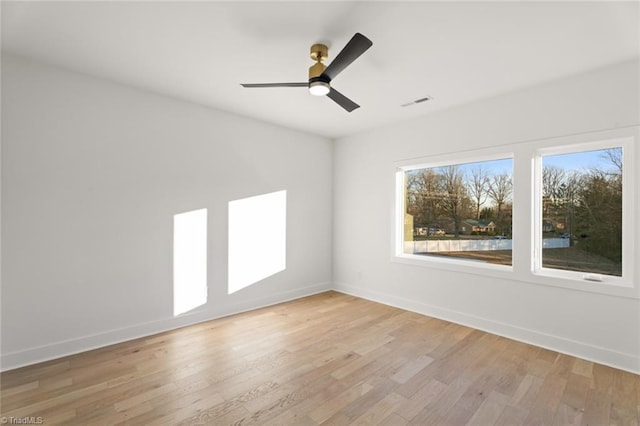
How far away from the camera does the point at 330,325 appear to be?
3395mm

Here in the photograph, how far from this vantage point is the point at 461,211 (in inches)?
149

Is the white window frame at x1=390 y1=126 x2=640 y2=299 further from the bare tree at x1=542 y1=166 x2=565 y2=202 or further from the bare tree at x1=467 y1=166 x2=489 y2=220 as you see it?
the bare tree at x1=467 y1=166 x2=489 y2=220

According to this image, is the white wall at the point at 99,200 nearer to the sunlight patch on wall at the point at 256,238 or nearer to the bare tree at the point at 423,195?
the sunlight patch on wall at the point at 256,238

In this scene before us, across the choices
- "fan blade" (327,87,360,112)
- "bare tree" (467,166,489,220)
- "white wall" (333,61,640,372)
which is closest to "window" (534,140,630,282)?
"white wall" (333,61,640,372)

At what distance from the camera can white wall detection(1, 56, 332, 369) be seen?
246cm

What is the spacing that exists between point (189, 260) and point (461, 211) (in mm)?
3475

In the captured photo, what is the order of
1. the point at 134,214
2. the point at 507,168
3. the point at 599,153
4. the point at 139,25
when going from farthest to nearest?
the point at 507,168, the point at 134,214, the point at 599,153, the point at 139,25

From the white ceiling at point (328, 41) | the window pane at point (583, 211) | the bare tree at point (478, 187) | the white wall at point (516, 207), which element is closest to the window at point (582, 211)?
the window pane at point (583, 211)

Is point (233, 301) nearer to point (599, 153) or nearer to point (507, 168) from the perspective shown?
point (507, 168)

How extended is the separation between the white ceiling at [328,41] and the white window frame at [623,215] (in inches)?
27.7

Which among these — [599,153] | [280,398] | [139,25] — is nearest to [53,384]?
[280,398]

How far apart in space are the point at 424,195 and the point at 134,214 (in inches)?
143

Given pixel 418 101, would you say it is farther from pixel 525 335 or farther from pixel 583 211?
pixel 525 335

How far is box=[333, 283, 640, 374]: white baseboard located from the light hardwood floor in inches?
3.9
